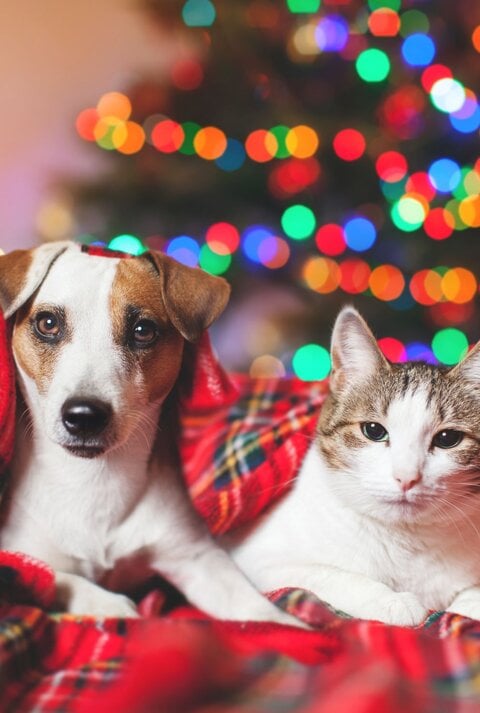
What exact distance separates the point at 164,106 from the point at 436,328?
147 centimetres

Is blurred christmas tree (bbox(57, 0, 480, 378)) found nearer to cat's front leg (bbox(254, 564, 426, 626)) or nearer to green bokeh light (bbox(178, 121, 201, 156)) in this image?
green bokeh light (bbox(178, 121, 201, 156))

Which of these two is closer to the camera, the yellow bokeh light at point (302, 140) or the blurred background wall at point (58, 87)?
the yellow bokeh light at point (302, 140)

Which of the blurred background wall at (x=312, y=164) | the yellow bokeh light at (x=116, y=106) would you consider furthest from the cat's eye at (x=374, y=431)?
the yellow bokeh light at (x=116, y=106)

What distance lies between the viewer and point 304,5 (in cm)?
291

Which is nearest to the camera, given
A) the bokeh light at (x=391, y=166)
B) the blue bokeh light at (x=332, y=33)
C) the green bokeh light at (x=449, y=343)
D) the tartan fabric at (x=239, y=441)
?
the tartan fabric at (x=239, y=441)

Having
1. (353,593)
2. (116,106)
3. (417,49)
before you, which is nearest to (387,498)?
(353,593)

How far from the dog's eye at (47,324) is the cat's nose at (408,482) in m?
0.60

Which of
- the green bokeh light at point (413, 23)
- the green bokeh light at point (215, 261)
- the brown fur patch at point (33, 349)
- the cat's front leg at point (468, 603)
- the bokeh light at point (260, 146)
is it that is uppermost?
the green bokeh light at point (413, 23)

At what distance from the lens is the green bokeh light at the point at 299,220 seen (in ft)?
10.3

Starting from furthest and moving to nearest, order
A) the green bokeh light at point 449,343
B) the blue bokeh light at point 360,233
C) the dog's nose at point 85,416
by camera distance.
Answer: the green bokeh light at point 449,343 → the blue bokeh light at point 360,233 → the dog's nose at point 85,416

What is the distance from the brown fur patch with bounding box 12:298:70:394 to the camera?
1226 millimetres

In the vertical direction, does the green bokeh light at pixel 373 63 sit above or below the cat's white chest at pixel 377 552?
above

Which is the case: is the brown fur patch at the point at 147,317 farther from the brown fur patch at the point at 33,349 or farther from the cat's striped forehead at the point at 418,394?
the cat's striped forehead at the point at 418,394

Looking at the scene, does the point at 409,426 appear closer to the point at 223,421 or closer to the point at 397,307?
the point at 223,421
